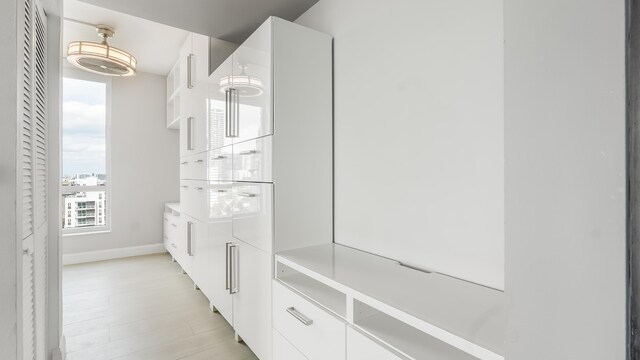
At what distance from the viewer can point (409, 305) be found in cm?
94

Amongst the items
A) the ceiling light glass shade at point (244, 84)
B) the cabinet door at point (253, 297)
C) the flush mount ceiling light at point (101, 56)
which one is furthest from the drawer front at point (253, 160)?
the flush mount ceiling light at point (101, 56)

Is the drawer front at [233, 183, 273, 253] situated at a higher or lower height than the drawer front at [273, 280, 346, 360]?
higher

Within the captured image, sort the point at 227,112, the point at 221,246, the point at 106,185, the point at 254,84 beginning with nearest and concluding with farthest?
the point at 254,84
the point at 227,112
the point at 221,246
the point at 106,185

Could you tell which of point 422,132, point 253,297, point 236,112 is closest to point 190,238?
point 253,297

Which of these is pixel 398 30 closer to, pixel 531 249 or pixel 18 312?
pixel 531 249

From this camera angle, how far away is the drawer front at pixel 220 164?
2.14 metres

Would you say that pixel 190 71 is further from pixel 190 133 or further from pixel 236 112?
pixel 236 112

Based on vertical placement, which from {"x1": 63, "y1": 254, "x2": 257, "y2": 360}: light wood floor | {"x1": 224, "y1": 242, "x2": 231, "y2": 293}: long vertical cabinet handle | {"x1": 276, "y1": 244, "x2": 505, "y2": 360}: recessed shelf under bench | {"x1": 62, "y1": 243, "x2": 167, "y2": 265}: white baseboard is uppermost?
{"x1": 276, "y1": 244, "x2": 505, "y2": 360}: recessed shelf under bench

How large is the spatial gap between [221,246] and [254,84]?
1255 mm

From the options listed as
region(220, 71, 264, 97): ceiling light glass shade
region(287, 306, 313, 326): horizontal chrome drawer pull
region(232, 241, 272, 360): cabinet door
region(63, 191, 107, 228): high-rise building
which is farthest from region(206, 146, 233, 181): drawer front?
region(63, 191, 107, 228): high-rise building

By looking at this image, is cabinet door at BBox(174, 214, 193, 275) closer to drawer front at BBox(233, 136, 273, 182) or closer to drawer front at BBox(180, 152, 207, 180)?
drawer front at BBox(180, 152, 207, 180)

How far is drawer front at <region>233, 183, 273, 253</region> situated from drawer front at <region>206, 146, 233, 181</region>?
0.58 ft

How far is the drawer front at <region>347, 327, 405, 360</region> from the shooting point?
3.11ft

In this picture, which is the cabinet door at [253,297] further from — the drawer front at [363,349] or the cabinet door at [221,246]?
the drawer front at [363,349]
